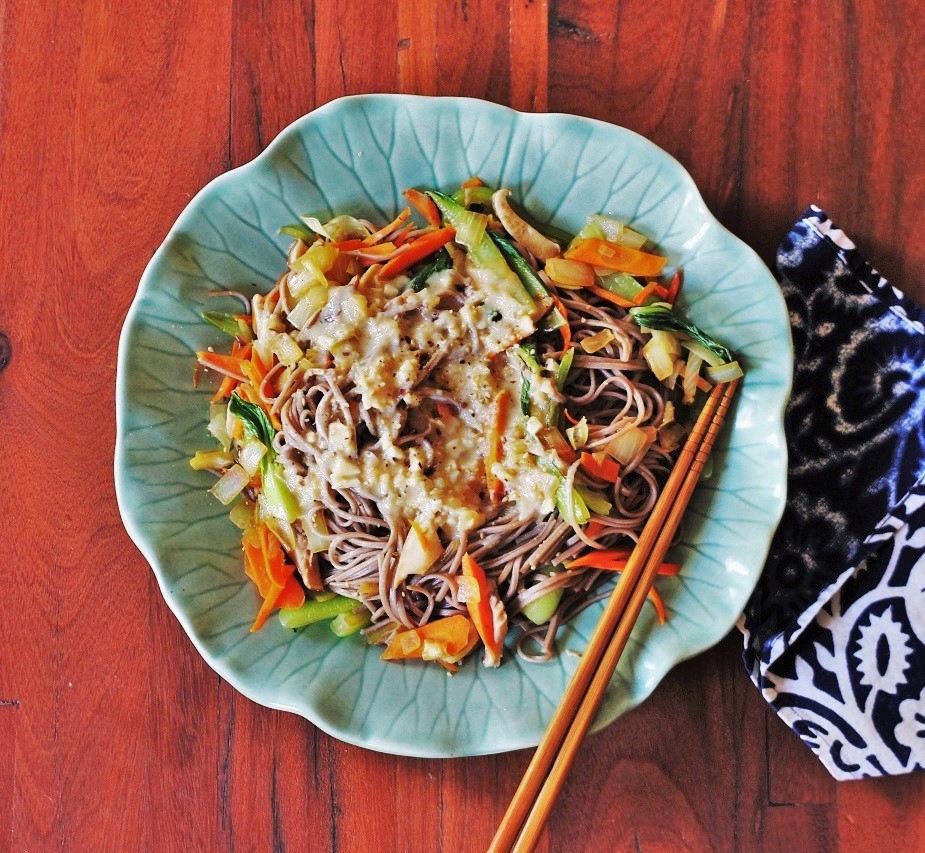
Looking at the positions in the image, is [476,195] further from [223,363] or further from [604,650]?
[604,650]

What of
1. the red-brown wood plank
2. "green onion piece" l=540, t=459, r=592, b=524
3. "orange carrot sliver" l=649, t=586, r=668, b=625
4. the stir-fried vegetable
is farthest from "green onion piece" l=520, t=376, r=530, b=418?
the red-brown wood plank

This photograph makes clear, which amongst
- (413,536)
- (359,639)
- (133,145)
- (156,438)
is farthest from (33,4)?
(359,639)

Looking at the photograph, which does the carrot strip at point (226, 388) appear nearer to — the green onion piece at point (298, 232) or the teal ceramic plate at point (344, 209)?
the teal ceramic plate at point (344, 209)

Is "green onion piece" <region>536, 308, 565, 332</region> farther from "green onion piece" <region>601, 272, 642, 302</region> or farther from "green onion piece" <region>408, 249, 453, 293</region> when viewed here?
"green onion piece" <region>408, 249, 453, 293</region>

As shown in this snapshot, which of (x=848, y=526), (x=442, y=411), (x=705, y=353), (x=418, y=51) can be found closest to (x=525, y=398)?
(x=442, y=411)

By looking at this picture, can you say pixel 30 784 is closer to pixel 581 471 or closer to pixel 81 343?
pixel 81 343

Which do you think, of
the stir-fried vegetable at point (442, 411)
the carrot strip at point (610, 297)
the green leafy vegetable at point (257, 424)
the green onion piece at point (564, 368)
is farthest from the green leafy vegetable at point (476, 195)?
the green leafy vegetable at point (257, 424)
